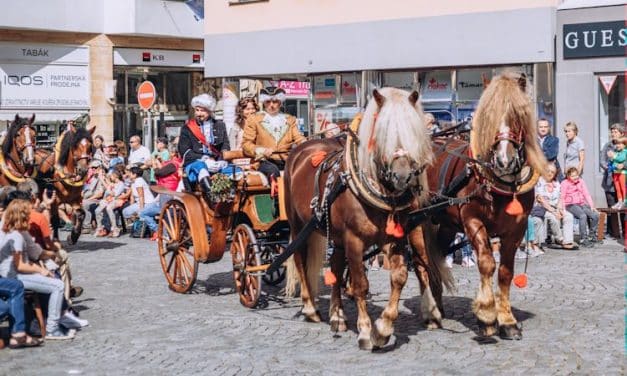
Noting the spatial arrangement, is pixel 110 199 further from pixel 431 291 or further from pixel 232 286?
pixel 431 291

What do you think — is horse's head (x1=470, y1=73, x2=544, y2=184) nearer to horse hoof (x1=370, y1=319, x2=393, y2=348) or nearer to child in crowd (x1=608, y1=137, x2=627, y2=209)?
horse hoof (x1=370, y1=319, x2=393, y2=348)

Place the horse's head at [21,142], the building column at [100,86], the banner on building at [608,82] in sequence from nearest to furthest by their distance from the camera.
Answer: the horse's head at [21,142] < the banner on building at [608,82] < the building column at [100,86]

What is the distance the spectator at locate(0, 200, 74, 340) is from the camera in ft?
28.7

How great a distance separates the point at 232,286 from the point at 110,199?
23.5 ft

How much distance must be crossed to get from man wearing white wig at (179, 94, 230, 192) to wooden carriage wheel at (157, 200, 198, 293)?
488mm

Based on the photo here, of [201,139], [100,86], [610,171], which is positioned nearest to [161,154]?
[610,171]

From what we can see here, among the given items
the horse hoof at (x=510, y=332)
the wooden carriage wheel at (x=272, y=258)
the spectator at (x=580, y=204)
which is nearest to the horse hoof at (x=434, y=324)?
the horse hoof at (x=510, y=332)

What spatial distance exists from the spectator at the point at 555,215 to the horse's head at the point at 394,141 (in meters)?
7.45

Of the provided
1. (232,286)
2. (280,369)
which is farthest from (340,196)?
(232,286)

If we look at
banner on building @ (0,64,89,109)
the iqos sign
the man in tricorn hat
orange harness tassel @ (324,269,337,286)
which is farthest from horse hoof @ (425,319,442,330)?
banner on building @ (0,64,89,109)

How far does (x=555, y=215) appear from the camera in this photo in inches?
594

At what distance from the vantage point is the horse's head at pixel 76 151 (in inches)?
594

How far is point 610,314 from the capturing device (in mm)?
9492

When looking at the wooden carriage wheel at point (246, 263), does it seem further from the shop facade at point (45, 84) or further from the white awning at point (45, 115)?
the white awning at point (45, 115)
